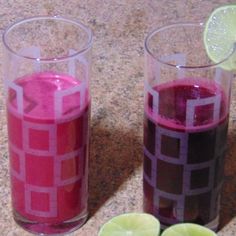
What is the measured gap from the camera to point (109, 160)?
120cm

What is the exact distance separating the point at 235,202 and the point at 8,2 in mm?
593

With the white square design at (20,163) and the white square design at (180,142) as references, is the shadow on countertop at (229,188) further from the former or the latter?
the white square design at (20,163)

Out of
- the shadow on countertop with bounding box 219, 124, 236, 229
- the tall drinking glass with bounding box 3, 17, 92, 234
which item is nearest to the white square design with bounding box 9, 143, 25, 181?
the tall drinking glass with bounding box 3, 17, 92, 234

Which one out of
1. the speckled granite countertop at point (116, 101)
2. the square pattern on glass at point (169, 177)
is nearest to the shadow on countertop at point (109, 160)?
the speckled granite countertop at point (116, 101)

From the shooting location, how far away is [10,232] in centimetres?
109

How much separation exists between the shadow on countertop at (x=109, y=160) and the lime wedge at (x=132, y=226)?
8 cm

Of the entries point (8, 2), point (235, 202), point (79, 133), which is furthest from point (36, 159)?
point (8, 2)

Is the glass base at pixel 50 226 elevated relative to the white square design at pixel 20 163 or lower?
lower

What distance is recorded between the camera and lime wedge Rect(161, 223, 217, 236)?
1020mm

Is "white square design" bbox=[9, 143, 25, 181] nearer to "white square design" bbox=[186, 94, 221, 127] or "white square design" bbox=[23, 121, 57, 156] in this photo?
"white square design" bbox=[23, 121, 57, 156]

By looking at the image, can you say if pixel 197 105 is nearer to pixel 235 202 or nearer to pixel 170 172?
pixel 170 172

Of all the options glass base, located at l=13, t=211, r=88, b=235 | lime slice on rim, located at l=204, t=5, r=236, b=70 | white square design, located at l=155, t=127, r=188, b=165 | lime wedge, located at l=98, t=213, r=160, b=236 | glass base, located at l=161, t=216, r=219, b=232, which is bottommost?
glass base, located at l=13, t=211, r=88, b=235

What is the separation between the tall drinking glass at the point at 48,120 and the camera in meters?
1.01

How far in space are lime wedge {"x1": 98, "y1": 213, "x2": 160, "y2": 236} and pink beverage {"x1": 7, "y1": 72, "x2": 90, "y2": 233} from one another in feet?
0.23
